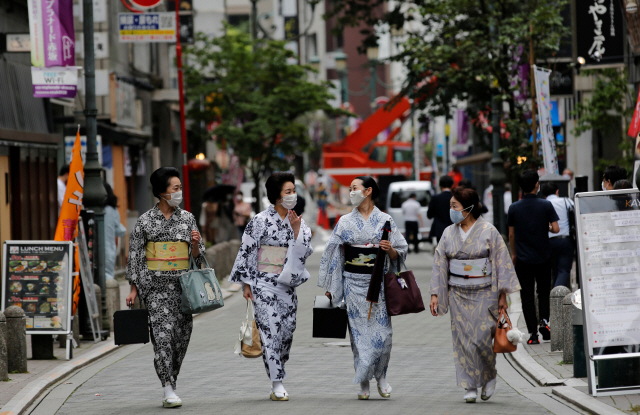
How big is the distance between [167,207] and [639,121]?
511cm

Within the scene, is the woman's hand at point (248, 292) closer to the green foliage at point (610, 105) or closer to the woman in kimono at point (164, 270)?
the woman in kimono at point (164, 270)

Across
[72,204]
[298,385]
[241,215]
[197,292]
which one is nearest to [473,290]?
[298,385]

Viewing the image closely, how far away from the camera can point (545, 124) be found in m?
15.1

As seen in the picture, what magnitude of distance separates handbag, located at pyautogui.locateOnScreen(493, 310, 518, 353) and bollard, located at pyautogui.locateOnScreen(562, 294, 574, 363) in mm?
1563

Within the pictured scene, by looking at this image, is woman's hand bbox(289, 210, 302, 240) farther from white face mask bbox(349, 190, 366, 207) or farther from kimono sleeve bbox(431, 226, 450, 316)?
kimono sleeve bbox(431, 226, 450, 316)

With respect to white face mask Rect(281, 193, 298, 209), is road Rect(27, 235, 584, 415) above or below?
below

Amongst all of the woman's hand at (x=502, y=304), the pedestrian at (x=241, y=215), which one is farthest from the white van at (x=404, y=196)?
the woman's hand at (x=502, y=304)

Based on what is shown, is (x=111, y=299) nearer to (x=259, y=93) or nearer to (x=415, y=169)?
(x=259, y=93)

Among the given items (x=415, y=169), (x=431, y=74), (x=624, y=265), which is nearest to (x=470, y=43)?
(x=431, y=74)

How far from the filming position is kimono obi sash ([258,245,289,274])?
8.62 meters

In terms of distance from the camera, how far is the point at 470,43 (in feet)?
68.9

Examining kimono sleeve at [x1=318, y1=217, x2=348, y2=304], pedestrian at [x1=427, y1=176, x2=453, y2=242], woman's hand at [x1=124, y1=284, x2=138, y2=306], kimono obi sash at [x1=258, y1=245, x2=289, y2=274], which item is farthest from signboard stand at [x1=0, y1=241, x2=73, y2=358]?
pedestrian at [x1=427, y1=176, x2=453, y2=242]

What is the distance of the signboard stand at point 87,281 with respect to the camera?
12281 mm

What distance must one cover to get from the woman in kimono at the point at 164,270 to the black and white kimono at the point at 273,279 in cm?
48
